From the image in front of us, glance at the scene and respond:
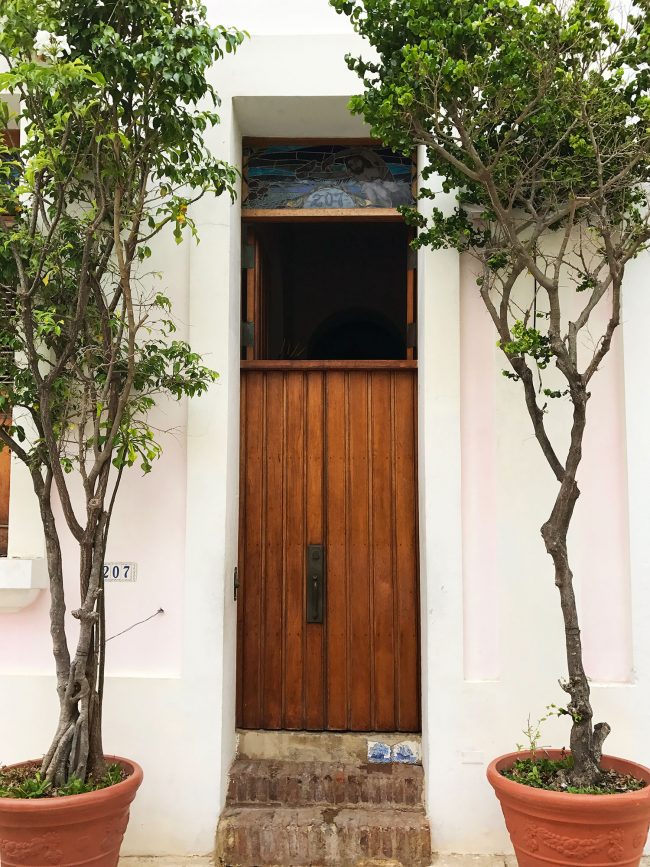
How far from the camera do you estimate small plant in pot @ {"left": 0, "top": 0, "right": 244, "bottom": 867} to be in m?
3.49

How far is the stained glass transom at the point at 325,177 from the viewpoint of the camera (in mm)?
5141

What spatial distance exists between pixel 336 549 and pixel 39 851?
7.51 feet

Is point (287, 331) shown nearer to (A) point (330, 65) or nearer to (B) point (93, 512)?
(A) point (330, 65)

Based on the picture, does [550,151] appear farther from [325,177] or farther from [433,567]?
[433,567]

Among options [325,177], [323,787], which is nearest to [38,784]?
[323,787]

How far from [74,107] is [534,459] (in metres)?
2.96

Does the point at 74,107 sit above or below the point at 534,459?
above

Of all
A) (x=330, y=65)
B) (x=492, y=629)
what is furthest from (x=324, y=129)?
(x=492, y=629)

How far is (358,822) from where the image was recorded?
4254 mm

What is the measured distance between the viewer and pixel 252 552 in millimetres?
4977

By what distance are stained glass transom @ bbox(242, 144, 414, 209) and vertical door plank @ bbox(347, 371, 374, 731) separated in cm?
116

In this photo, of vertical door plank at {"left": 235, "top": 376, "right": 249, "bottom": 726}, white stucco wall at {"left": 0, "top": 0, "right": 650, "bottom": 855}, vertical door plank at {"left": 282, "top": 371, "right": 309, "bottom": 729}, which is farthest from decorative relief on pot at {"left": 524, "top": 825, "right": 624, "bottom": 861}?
vertical door plank at {"left": 235, "top": 376, "right": 249, "bottom": 726}

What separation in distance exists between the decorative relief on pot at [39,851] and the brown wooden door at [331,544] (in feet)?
5.21

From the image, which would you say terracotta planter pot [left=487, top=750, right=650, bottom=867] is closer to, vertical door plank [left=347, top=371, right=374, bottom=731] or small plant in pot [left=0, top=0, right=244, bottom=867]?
vertical door plank [left=347, top=371, right=374, bottom=731]
